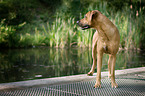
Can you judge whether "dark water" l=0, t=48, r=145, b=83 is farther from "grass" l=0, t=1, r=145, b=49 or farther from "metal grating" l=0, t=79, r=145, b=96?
"grass" l=0, t=1, r=145, b=49

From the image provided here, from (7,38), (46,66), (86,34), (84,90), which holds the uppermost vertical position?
(86,34)

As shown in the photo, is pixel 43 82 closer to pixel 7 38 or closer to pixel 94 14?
pixel 94 14

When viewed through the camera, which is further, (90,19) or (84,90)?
(84,90)

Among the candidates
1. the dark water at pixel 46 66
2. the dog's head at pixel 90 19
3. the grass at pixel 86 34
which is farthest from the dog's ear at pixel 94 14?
the grass at pixel 86 34

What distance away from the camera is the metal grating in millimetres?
2350

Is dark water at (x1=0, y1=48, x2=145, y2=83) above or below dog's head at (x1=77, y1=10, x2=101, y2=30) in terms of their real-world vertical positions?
below

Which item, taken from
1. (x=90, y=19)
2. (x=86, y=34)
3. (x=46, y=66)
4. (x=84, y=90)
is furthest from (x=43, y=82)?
(x=86, y=34)

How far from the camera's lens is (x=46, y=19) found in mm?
18250

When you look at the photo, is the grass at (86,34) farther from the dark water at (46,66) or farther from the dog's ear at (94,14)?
the dog's ear at (94,14)

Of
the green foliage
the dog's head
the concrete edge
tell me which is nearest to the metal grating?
the concrete edge

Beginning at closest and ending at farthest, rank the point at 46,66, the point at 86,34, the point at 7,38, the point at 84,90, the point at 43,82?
the point at 84,90 < the point at 43,82 < the point at 46,66 < the point at 7,38 < the point at 86,34

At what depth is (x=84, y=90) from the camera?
→ 2502 millimetres

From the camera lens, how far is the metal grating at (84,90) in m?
2.35

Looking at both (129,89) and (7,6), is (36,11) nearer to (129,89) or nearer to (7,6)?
(7,6)
